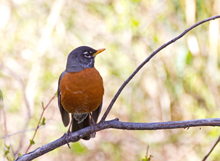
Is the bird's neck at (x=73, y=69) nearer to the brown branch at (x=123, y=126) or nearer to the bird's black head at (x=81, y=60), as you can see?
the bird's black head at (x=81, y=60)

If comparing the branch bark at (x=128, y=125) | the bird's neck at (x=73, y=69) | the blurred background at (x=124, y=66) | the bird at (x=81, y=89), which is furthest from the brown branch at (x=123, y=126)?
the blurred background at (x=124, y=66)

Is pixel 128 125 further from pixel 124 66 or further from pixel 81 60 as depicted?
pixel 124 66

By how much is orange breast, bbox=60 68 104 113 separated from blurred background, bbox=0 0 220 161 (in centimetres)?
219

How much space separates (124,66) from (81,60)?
2.59 metres

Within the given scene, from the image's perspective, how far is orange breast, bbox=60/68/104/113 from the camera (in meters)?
2.91

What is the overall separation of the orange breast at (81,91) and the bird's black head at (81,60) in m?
0.16

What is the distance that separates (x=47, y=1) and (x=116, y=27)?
5.70 ft

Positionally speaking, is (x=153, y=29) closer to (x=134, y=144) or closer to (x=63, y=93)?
(x=134, y=144)

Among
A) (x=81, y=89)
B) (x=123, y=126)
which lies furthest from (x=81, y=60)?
(x=123, y=126)

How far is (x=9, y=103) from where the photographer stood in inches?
236

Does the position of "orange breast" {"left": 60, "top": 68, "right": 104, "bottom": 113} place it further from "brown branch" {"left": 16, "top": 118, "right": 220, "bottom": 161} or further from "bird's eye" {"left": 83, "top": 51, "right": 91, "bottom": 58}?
"brown branch" {"left": 16, "top": 118, "right": 220, "bottom": 161}

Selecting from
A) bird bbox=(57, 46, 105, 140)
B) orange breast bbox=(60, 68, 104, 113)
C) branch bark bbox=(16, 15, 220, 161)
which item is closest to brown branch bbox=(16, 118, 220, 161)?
branch bark bbox=(16, 15, 220, 161)

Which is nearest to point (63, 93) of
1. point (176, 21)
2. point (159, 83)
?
point (159, 83)

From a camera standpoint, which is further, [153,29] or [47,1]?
[47,1]
